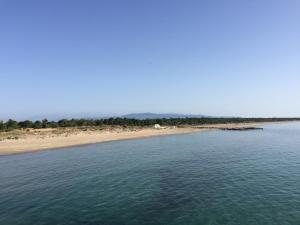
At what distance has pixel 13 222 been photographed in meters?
18.8

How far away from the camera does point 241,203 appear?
71.2 ft

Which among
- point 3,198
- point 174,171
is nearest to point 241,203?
point 174,171

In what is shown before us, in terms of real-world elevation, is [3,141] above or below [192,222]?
above

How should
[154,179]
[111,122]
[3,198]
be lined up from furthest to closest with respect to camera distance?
[111,122]
[154,179]
[3,198]

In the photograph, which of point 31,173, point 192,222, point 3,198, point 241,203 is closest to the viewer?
point 192,222

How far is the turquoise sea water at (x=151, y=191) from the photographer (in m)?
19.2

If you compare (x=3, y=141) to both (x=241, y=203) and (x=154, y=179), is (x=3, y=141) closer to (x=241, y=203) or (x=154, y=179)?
(x=154, y=179)

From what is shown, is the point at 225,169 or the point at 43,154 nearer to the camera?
the point at 225,169

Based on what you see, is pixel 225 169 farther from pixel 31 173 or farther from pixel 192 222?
pixel 31 173

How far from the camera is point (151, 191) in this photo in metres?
25.5

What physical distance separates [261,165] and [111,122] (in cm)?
12099

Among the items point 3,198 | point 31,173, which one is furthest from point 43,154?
point 3,198

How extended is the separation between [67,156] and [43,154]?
5.35 m

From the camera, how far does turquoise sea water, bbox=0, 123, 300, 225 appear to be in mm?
19203
